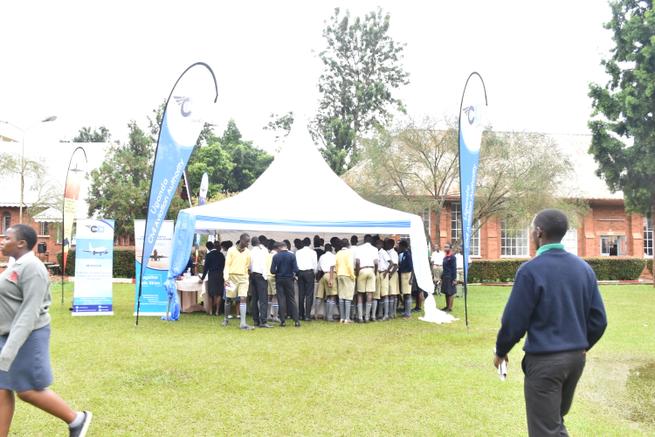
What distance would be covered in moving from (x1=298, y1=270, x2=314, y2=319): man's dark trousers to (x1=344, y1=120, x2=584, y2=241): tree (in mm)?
9331

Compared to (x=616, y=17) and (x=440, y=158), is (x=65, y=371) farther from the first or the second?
(x=616, y=17)

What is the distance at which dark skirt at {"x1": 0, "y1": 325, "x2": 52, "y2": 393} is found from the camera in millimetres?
4230

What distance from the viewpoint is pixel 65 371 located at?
785 centimetres

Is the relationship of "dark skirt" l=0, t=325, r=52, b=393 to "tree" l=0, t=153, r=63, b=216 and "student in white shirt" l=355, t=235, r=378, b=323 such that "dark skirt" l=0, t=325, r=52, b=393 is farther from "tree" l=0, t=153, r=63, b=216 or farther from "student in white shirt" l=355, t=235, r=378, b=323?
"tree" l=0, t=153, r=63, b=216

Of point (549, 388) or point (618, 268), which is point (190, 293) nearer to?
point (549, 388)

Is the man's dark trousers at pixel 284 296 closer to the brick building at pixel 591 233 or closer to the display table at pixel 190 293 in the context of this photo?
the display table at pixel 190 293

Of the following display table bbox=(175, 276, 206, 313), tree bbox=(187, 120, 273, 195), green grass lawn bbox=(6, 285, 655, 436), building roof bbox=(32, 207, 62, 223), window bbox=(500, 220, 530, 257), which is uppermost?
tree bbox=(187, 120, 273, 195)

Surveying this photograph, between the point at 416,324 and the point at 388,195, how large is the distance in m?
10.0

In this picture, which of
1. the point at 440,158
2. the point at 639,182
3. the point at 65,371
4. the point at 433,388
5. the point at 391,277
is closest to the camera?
the point at 433,388

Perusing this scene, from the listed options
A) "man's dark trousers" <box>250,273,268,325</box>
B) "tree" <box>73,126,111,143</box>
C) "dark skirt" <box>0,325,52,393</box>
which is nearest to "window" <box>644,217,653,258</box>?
"man's dark trousers" <box>250,273,268,325</box>

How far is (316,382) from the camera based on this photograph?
7320 millimetres

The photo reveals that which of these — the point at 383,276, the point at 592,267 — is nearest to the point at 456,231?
the point at 592,267

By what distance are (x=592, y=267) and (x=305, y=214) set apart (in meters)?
19.2

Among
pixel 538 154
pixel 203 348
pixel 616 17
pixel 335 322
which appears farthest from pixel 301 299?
Answer: pixel 616 17
